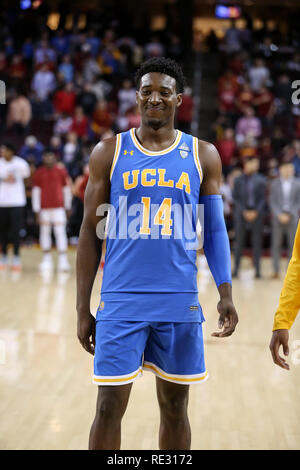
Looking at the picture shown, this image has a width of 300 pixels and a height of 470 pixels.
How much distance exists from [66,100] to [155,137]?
505 inches

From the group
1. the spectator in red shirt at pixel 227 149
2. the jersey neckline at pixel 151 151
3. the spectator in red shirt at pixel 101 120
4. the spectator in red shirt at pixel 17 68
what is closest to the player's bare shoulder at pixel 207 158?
the jersey neckline at pixel 151 151

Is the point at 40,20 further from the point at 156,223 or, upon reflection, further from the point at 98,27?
the point at 156,223

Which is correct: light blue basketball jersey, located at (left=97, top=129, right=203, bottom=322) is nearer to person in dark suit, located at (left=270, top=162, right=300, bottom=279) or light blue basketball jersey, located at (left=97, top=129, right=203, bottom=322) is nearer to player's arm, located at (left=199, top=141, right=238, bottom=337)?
player's arm, located at (left=199, top=141, right=238, bottom=337)

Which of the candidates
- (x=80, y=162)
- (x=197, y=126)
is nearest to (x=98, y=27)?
(x=197, y=126)

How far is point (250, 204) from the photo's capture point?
1062 cm

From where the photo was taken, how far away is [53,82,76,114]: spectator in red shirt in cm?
1521

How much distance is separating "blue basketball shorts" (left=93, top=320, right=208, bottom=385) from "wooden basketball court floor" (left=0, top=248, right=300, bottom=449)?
98cm

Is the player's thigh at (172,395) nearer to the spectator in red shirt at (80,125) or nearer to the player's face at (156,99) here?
the player's face at (156,99)

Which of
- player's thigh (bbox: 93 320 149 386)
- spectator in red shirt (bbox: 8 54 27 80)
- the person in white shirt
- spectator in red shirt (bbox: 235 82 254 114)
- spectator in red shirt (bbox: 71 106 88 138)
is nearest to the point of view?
player's thigh (bbox: 93 320 149 386)

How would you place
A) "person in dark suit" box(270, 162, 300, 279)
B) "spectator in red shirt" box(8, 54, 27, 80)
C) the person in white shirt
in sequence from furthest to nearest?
"spectator in red shirt" box(8, 54, 27, 80) → "person in dark suit" box(270, 162, 300, 279) → the person in white shirt

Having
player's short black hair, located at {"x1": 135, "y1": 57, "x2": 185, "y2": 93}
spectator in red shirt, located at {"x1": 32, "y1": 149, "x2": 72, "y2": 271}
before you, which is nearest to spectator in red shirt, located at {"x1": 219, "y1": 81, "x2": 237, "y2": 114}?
spectator in red shirt, located at {"x1": 32, "y1": 149, "x2": 72, "y2": 271}

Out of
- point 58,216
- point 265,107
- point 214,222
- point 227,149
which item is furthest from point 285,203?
point 214,222

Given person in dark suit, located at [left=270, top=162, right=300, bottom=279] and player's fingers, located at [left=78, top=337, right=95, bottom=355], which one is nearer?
player's fingers, located at [left=78, top=337, right=95, bottom=355]

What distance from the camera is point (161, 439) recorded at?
2.78 m
